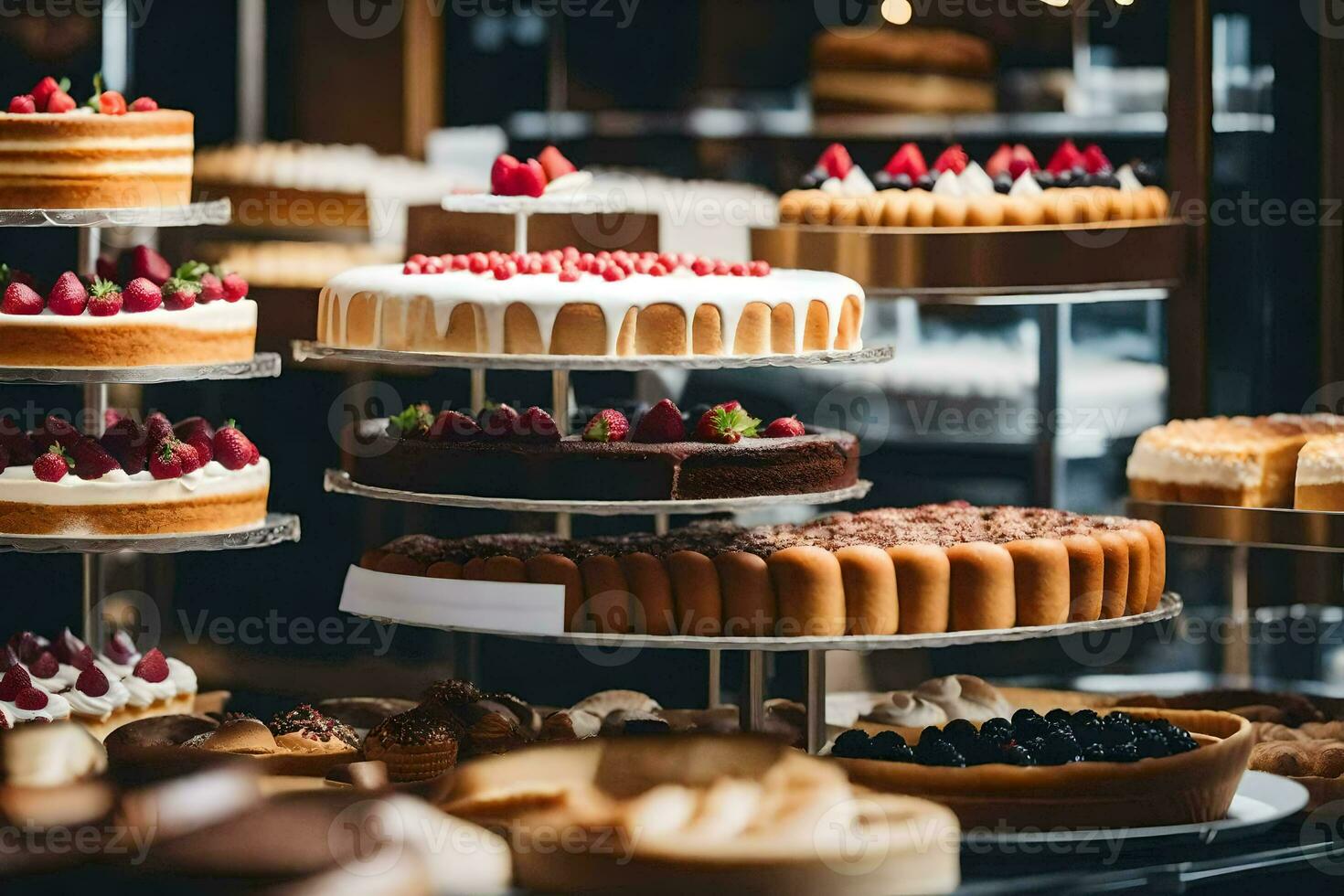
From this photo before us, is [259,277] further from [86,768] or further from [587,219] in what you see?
[86,768]

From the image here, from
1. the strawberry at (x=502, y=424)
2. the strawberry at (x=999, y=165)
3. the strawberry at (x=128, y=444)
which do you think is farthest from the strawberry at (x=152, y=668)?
the strawberry at (x=999, y=165)

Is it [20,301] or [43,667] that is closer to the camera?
[20,301]

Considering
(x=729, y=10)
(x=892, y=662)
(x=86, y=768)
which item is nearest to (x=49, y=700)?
(x=86, y=768)

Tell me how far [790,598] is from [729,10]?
4.37 meters

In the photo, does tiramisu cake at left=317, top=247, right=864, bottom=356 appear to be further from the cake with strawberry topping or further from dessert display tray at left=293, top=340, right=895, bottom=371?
the cake with strawberry topping

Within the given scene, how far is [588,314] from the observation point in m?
5.09

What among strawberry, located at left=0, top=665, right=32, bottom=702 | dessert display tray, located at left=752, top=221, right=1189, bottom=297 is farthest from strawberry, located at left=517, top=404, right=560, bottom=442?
dessert display tray, located at left=752, top=221, right=1189, bottom=297

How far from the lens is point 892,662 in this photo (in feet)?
23.1

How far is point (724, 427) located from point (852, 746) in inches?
33.5

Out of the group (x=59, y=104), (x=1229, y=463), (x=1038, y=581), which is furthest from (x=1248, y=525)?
(x=59, y=104)

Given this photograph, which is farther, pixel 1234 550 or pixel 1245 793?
pixel 1234 550

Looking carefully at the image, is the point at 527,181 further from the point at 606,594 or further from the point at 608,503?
the point at 606,594

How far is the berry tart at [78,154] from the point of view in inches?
226

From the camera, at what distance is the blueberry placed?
15.6 feet
